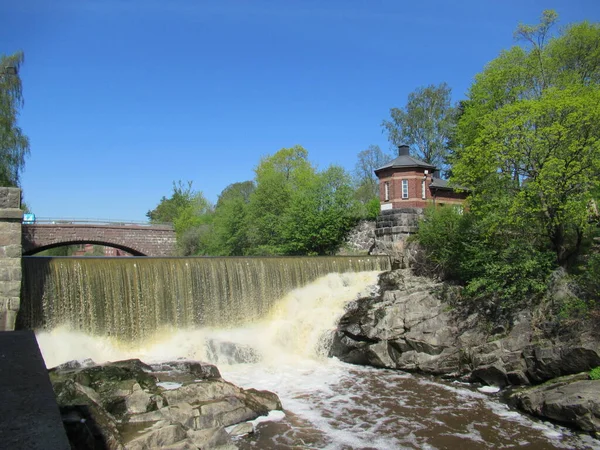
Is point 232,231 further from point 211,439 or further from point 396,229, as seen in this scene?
point 211,439

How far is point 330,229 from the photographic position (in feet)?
81.1

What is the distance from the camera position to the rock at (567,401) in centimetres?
818

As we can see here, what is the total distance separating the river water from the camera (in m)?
7.96

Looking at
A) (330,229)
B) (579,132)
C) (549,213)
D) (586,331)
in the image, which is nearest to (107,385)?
(586,331)

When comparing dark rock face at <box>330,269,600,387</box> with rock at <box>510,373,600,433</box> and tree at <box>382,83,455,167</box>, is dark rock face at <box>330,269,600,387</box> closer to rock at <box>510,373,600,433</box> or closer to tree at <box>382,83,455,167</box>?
rock at <box>510,373,600,433</box>

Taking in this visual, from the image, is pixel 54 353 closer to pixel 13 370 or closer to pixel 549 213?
pixel 13 370

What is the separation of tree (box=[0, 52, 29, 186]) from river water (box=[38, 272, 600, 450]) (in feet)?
52.6

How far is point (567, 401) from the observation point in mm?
8531

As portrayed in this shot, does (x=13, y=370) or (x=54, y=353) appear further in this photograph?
(x=54, y=353)

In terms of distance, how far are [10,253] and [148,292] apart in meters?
3.91

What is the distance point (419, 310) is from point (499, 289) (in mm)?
2232

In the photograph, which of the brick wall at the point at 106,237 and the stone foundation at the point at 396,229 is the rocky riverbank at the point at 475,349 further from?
the brick wall at the point at 106,237

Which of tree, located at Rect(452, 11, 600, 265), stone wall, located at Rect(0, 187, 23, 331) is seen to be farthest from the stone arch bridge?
tree, located at Rect(452, 11, 600, 265)

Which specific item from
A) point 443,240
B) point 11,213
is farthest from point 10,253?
point 443,240
